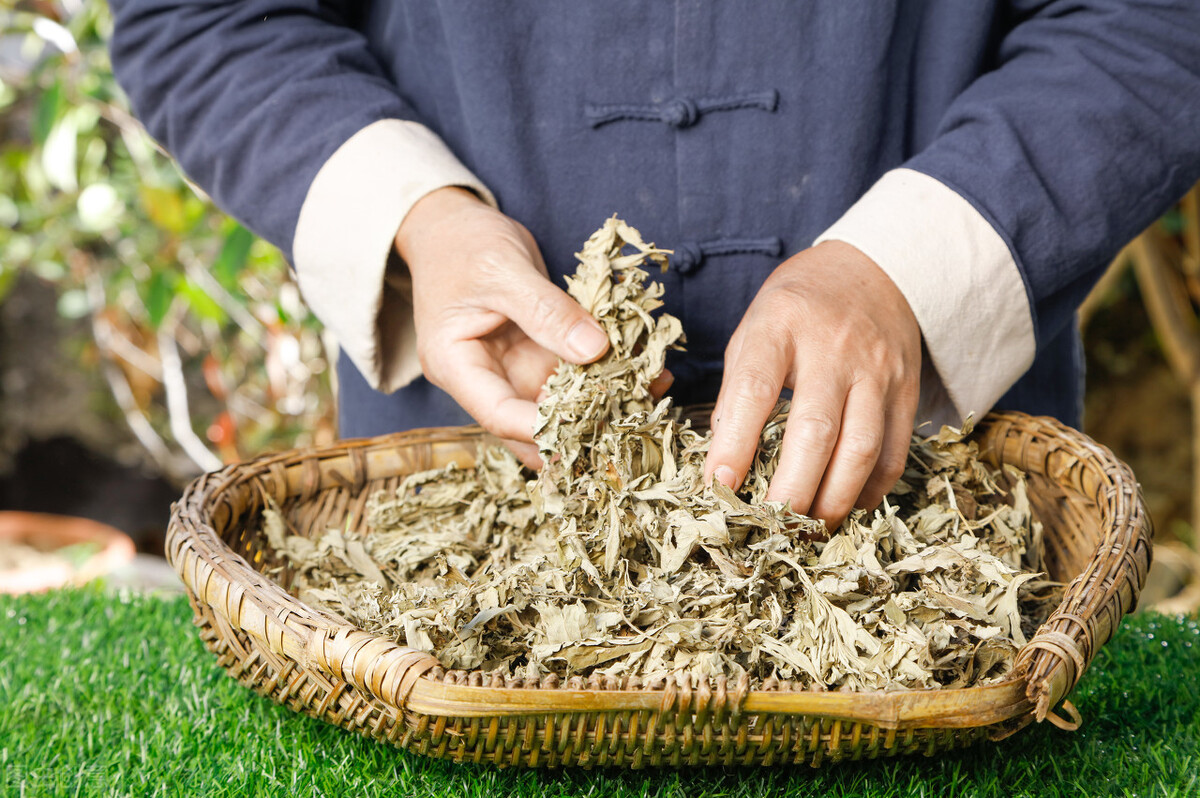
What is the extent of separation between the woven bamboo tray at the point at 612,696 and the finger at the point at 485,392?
0.31 m

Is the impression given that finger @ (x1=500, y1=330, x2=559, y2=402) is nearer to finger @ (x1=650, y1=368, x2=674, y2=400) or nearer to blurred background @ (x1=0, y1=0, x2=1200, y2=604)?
finger @ (x1=650, y1=368, x2=674, y2=400)

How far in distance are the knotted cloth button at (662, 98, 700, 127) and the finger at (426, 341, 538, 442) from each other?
0.39 meters

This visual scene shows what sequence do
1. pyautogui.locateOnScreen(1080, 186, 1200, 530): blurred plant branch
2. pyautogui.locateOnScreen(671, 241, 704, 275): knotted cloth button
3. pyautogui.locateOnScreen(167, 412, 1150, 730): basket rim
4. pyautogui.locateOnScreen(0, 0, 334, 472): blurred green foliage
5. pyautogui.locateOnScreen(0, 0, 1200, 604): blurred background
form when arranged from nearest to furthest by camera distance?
1. pyautogui.locateOnScreen(167, 412, 1150, 730): basket rim
2. pyautogui.locateOnScreen(671, 241, 704, 275): knotted cloth button
3. pyautogui.locateOnScreen(0, 0, 334, 472): blurred green foliage
4. pyautogui.locateOnScreen(0, 0, 1200, 604): blurred background
5. pyautogui.locateOnScreen(1080, 186, 1200, 530): blurred plant branch

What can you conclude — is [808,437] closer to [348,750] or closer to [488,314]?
[488,314]

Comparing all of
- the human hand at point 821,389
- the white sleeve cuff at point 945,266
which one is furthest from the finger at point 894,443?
the white sleeve cuff at point 945,266

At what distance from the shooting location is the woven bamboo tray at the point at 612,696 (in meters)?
0.73

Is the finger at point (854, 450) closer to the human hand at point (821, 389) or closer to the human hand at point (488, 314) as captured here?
the human hand at point (821, 389)

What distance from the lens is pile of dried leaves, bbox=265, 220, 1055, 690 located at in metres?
0.88

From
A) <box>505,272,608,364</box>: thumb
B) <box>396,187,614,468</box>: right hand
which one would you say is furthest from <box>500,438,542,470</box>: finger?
<box>505,272,608,364</box>: thumb

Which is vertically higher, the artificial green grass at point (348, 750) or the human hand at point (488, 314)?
the human hand at point (488, 314)

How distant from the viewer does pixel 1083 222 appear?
1.13m

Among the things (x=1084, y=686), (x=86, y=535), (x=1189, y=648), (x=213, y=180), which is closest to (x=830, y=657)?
(x=1084, y=686)

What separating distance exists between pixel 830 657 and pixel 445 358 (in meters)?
0.56

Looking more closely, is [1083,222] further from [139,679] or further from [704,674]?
[139,679]
